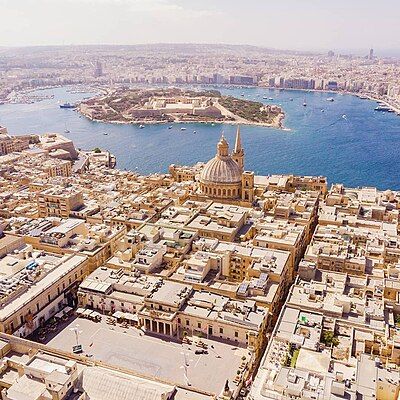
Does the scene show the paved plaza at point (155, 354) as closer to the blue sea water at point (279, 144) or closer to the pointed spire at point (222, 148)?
the pointed spire at point (222, 148)

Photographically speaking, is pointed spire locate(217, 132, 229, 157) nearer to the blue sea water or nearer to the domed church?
the domed church

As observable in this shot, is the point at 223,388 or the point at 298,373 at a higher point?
the point at 298,373

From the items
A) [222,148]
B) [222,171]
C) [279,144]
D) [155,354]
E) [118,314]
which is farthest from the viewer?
[279,144]

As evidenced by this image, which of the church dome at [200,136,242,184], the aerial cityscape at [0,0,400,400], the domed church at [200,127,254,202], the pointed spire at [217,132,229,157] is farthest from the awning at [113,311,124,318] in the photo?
the pointed spire at [217,132,229,157]

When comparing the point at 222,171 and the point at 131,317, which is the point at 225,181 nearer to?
the point at 222,171

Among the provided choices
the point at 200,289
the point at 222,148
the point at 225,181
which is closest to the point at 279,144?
the point at 222,148

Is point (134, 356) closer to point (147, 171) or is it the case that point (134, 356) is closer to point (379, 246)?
point (379, 246)

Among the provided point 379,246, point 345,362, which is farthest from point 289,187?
point 345,362
